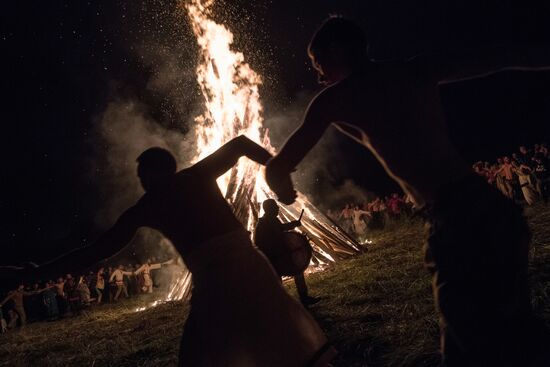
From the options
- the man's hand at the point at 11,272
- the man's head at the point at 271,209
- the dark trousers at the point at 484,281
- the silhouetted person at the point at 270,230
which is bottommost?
the dark trousers at the point at 484,281

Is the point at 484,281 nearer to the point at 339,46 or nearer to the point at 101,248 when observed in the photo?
the point at 339,46

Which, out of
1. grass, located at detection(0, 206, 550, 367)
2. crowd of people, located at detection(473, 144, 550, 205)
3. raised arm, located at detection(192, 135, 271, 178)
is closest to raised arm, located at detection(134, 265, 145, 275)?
grass, located at detection(0, 206, 550, 367)

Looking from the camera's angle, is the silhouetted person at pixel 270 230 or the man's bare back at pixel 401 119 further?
the silhouetted person at pixel 270 230

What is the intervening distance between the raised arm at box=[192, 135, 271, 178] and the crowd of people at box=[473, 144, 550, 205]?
1219 centimetres

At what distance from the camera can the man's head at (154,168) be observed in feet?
7.64

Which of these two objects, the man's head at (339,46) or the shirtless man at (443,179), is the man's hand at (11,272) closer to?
→ the shirtless man at (443,179)

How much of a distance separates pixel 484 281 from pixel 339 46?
4.26ft

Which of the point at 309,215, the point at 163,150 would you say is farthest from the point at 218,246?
the point at 309,215

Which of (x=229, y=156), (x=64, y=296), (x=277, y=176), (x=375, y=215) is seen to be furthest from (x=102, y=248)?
(x=375, y=215)

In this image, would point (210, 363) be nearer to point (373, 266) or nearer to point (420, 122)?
point (420, 122)

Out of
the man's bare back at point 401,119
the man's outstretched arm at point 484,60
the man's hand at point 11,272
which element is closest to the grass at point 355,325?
the man's bare back at point 401,119

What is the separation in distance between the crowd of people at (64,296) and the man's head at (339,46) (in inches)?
599

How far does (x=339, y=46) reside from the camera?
1.92 m

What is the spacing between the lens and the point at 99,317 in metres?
12.0
